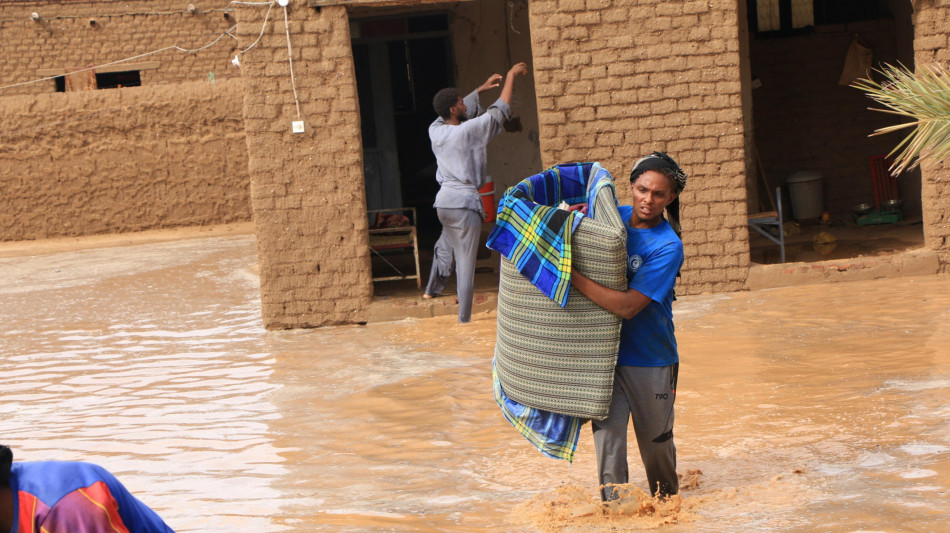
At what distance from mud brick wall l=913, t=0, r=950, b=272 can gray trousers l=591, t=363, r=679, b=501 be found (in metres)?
5.23

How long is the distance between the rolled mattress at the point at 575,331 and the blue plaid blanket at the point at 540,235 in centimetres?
4

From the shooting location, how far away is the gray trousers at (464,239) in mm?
7684

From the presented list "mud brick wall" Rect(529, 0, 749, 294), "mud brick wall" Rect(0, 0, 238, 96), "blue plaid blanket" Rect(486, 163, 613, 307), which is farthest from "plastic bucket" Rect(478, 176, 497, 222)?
"mud brick wall" Rect(0, 0, 238, 96)

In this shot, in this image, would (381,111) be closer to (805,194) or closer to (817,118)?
(805,194)

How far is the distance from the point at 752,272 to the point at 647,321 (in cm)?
514

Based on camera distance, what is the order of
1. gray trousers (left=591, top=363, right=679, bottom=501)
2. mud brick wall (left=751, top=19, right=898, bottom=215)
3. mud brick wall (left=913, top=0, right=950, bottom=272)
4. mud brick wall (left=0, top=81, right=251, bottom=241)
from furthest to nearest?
1. mud brick wall (left=0, top=81, right=251, bottom=241)
2. mud brick wall (left=751, top=19, right=898, bottom=215)
3. mud brick wall (left=913, top=0, right=950, bottom=272)
4. gray trousers (left=591, top=363, right=679, bottom=501)

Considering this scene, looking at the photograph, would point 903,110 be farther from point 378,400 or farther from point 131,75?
point 131,75

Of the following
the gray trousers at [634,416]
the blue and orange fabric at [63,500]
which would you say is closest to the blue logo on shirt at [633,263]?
the gray trousers at [634,416]

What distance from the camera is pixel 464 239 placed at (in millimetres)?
7695

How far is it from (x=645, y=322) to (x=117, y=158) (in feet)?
47.1

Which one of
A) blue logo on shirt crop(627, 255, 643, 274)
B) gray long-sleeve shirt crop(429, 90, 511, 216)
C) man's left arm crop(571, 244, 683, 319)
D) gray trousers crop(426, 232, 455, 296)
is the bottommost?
gray trousers crop(426, 232, 455, 296)

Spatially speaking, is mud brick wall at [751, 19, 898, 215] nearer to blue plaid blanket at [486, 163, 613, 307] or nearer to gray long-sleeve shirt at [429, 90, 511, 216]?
gray long-sleeve shirt at [429, 90, 511, 216]

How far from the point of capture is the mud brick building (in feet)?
26.6

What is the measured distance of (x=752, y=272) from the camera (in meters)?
8.33
